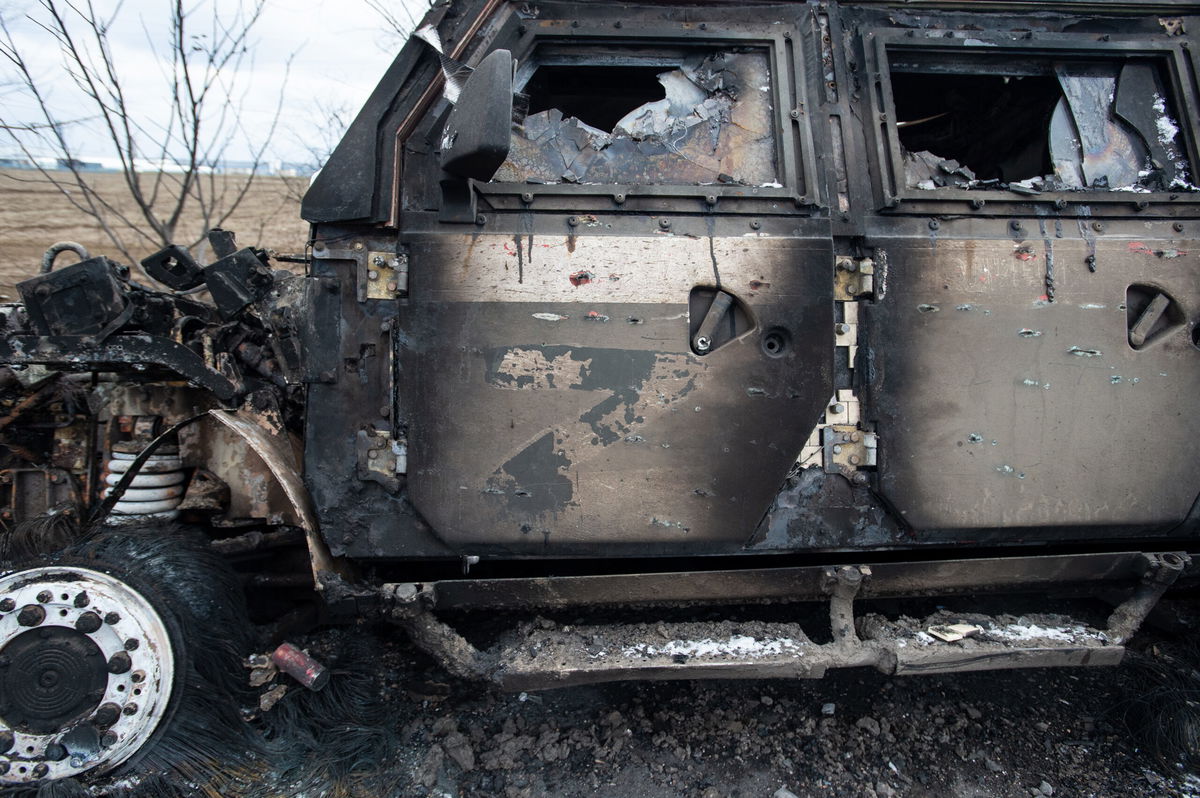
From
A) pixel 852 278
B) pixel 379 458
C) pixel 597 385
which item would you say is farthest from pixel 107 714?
pixel 852 278

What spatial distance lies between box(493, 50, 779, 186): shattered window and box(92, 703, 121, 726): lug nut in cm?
202

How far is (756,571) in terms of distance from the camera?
2.47 meters

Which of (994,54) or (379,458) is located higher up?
(994,54)

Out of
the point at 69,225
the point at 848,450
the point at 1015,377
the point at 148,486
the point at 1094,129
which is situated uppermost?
the point at 69,225

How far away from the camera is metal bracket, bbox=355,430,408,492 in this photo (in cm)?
237

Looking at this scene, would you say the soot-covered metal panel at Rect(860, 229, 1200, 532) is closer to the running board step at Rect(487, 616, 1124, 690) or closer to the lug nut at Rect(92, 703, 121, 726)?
the running board step at Rect(487, 616, 1124, 690)

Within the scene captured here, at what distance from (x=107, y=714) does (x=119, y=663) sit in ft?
0.50

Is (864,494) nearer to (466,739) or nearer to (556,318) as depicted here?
(556,318)

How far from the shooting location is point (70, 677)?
2.28 meters

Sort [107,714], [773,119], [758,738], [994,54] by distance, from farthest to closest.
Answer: [758,738]
[994,54]
[773,119]
[107,714]

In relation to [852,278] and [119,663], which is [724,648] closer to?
[852,278]

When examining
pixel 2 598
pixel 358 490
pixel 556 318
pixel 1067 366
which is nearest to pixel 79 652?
pixel 2 598

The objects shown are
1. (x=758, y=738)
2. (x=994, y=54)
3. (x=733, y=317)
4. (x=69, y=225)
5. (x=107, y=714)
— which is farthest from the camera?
(x=69, y=225)

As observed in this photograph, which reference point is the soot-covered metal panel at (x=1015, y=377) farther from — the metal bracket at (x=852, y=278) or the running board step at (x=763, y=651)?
the running board step at (x=763, y=651)
